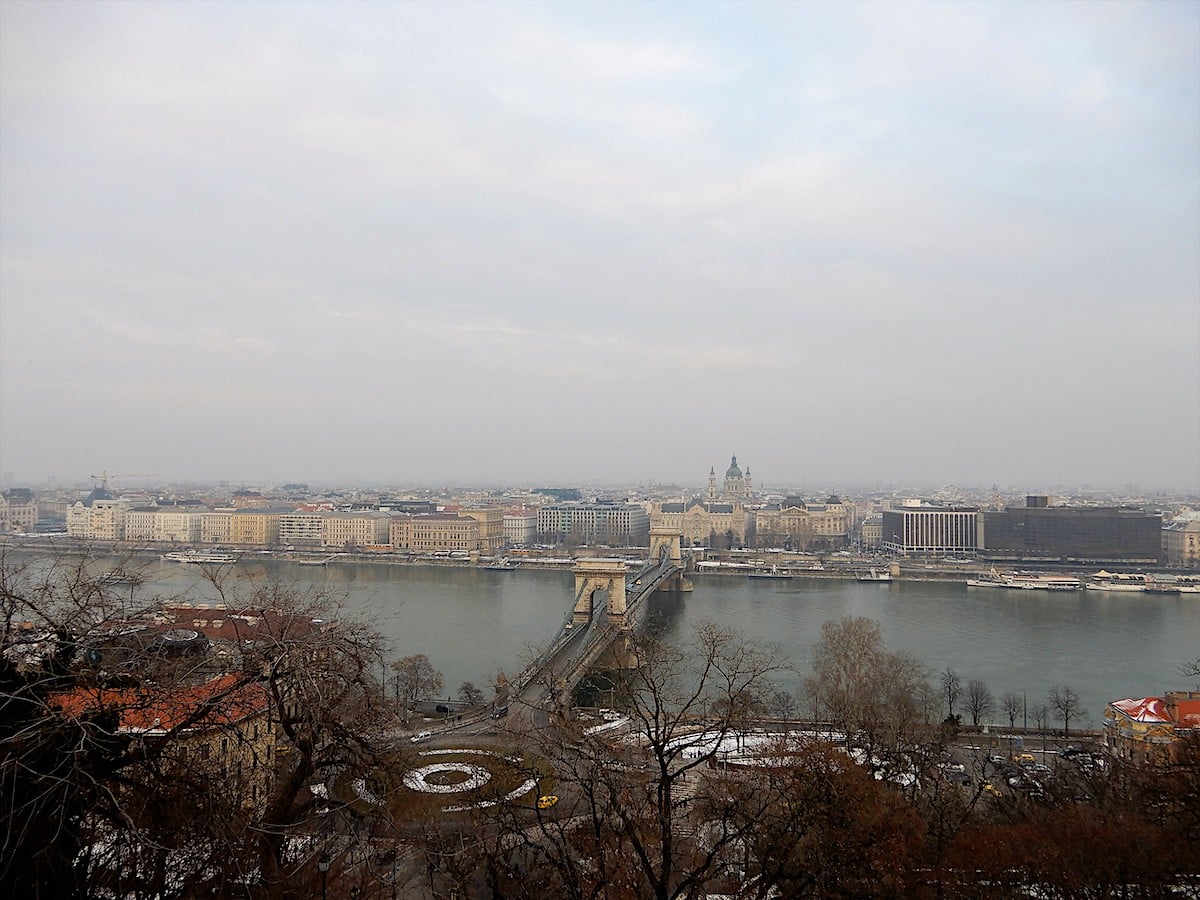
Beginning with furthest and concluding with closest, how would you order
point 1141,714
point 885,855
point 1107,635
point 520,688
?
1. point 1107,635
2. point 520,688
3. point 1141,714
4. point 885,855

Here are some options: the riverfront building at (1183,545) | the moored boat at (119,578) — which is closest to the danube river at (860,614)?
the moored boat at (119,578)

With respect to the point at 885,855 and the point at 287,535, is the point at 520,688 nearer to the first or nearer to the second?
the point at 885,855

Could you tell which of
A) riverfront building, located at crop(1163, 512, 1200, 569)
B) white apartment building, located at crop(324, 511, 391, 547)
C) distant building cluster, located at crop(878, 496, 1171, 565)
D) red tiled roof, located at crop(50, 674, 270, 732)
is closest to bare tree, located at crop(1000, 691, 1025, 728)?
red tiled roof, located at crop(50, 674, 270, 732)

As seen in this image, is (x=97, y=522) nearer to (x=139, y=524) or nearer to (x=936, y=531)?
(x=139, y=524)

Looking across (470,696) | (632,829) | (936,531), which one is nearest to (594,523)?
(936,531)

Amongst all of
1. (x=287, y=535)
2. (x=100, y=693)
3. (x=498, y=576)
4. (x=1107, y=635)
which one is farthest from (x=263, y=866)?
(x=287, y=535)

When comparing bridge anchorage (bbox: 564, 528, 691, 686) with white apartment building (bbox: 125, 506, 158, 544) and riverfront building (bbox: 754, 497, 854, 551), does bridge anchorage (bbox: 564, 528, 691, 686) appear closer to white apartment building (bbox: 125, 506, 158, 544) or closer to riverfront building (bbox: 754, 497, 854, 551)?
riverfront building (bbox: 754, 497, 854, 551)

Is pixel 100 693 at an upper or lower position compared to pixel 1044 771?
upper
